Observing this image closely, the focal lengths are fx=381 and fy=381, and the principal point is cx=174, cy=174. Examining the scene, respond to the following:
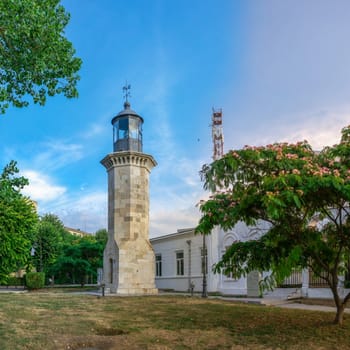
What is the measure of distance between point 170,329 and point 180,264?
66.4 feet

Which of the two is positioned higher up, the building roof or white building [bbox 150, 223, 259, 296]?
the building roof

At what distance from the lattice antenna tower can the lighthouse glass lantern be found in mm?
11059

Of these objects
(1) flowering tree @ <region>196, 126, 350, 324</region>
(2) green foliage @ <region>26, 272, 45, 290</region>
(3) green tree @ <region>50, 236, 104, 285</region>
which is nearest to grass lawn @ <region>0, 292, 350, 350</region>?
(1) flowering tree @ <region>196, 126, 350, 324</region>

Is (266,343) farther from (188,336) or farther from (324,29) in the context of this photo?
(324,29)

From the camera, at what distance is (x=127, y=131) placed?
85.3 ft

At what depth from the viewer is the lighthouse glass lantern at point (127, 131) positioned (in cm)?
2570

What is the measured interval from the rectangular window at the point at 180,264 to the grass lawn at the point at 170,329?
52.7ft

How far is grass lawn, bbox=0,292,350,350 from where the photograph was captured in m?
8.35

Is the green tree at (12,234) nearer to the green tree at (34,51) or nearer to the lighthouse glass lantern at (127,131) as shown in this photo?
the green tree at (34,51)

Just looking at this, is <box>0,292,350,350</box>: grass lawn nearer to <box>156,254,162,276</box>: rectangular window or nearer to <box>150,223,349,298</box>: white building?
<box>150,223,349,298</box>: white building

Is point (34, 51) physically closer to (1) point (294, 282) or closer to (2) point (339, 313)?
(2) point (339, 313)

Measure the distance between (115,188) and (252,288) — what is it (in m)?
10.5

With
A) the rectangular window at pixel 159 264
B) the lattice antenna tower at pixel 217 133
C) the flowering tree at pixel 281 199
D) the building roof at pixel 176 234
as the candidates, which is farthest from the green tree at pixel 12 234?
the lattice antenna tower at pixel 217 133

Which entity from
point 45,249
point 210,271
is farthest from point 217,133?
point 45,249
